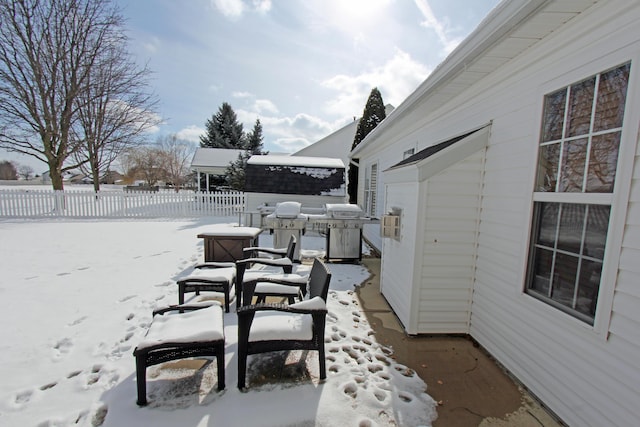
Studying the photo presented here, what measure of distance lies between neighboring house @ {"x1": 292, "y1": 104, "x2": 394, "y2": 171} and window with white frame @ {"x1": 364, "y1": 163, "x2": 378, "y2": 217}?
9.36 meters

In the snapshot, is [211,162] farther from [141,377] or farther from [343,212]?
[141,377]

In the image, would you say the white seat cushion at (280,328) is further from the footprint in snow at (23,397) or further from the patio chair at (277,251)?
the footprint in snow at (23,397)

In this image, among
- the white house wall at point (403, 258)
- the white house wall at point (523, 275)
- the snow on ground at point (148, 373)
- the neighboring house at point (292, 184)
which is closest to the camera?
the white house wall at point (523, 275)

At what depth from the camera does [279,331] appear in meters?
2.28

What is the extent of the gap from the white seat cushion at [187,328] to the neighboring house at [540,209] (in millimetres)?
2084

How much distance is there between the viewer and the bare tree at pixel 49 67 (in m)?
11.7

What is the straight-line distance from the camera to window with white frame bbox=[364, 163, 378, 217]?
340 inches

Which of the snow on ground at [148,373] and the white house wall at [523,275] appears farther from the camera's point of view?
the snow on ground at [148,373]

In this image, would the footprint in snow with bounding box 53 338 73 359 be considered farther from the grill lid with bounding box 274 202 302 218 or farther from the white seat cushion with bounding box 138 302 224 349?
the grill lid with bounding box 274 202 302 218

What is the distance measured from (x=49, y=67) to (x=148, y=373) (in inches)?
646

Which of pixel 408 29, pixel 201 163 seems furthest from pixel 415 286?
pixel 201 163

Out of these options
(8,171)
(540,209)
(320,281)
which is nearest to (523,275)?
(540,209)

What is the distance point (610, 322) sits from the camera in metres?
1.68

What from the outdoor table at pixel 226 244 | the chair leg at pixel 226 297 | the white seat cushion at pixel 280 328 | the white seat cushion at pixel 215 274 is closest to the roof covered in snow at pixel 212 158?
the outdoor table at pixel 226 244
